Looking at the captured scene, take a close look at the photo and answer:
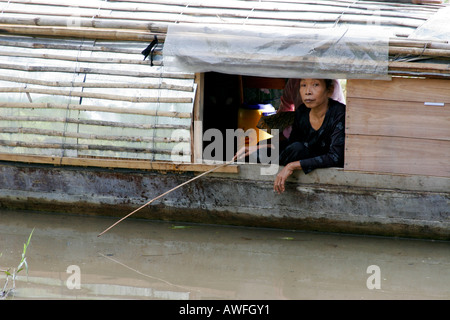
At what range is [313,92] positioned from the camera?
5.61 metres

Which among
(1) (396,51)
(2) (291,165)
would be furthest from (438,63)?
(2) (291,165)

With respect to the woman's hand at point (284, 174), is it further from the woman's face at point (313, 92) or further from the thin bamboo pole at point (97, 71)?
the thin bamboo pole at point (97, 71)

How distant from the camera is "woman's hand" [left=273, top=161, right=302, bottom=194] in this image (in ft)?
18.2

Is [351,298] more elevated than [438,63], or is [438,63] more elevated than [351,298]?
[438,63]

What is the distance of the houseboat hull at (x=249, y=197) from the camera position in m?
5.49

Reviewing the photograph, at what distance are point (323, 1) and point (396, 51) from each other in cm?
126

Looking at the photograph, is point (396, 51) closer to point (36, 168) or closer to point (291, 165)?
point (291, 165)

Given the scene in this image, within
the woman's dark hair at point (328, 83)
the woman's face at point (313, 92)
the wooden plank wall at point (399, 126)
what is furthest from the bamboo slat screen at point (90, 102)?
the wooden plank wall at point (399, 126)

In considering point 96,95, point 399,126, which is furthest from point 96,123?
point 399,126

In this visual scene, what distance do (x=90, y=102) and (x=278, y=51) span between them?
1730mm

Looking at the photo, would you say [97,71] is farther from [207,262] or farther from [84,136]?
[207,262]

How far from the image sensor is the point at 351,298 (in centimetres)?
459

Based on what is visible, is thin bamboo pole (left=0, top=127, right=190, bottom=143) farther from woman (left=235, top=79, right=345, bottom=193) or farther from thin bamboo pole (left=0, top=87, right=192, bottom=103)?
woman (left=235, top=79, right=345, bottom=193)

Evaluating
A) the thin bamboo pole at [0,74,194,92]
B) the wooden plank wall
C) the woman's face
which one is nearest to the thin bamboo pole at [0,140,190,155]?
the thin bamboo pole at [0,74,194,92]
